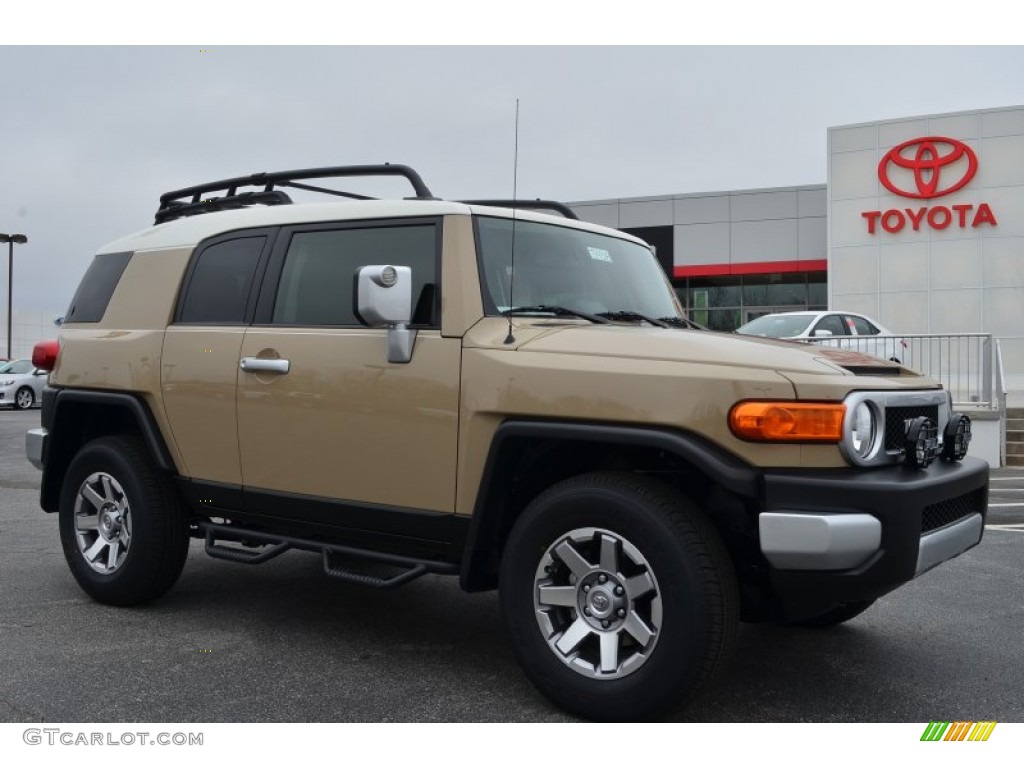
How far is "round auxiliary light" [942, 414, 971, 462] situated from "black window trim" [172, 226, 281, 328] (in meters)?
3.02

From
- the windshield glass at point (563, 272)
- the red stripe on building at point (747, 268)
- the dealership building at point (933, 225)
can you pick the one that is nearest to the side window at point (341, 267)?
the windshield glass at point (563, 272)

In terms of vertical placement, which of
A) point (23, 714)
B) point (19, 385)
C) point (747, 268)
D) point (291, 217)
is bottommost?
point (23, 714)

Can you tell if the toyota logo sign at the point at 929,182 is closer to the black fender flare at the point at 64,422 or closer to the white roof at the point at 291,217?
the white roof at the point at 291,217

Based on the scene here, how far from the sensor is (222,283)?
16.0ft

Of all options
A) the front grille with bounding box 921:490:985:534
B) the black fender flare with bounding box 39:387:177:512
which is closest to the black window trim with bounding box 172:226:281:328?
the black fender flare with bounding box 39:387:177:512

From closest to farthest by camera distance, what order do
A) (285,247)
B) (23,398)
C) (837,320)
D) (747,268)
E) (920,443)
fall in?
(920,443), (285,247), (837,320), (23,398), (747,268)

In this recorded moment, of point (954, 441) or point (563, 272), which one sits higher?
point (563, 272)

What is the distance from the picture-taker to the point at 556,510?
3.53m

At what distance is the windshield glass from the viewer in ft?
13.5

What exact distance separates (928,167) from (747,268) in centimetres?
630

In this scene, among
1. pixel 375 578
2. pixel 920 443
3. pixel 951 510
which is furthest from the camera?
pixel 375 578

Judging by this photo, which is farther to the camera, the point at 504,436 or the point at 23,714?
the point at 504,436

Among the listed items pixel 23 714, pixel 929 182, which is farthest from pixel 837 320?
pixel 23 714
